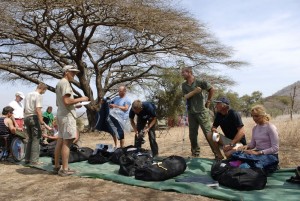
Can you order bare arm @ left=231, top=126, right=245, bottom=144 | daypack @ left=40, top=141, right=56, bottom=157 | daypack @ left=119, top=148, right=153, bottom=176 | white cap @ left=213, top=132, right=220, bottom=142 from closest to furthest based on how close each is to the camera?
daypack @ left=119, top=148, right=153, bottom=176 < bare arm @ left=231, top=126, right=245, bottom=144 < white cap @ left=213, top=132, right=220, bottom=142 < daypack @ left=40, top=141, right=56, bottom=157

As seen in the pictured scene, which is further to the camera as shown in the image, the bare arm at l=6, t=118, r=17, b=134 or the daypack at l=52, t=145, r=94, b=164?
the bare arm at l=6, t=118, r=17, b=134

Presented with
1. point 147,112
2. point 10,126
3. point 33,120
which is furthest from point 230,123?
point 10,126

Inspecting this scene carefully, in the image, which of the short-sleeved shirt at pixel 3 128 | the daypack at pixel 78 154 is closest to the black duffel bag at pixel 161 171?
the daypack at pixel 78 154

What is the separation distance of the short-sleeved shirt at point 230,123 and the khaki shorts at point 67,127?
2281 mm

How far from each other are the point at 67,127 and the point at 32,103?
4.60 feet

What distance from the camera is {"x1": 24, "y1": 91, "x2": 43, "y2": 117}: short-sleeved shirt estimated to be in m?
5.92

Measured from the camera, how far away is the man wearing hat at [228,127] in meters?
5.19

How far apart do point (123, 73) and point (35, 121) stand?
1162 cm

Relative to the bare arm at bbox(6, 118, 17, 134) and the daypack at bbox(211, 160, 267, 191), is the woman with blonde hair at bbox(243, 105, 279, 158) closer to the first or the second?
the daypack at bbox(211, 160, 267, 191)

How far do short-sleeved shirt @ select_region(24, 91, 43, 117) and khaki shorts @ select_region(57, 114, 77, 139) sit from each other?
1169 mm

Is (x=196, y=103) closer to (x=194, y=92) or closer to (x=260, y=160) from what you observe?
(x=194, y=92)

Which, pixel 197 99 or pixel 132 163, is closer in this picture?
pixel 132 163

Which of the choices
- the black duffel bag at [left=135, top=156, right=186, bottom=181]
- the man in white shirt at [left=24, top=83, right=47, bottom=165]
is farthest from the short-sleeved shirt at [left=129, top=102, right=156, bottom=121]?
the man in white shirt at [left=24, top=83, right=47, bottom=165]

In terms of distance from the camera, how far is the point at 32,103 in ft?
19.5
